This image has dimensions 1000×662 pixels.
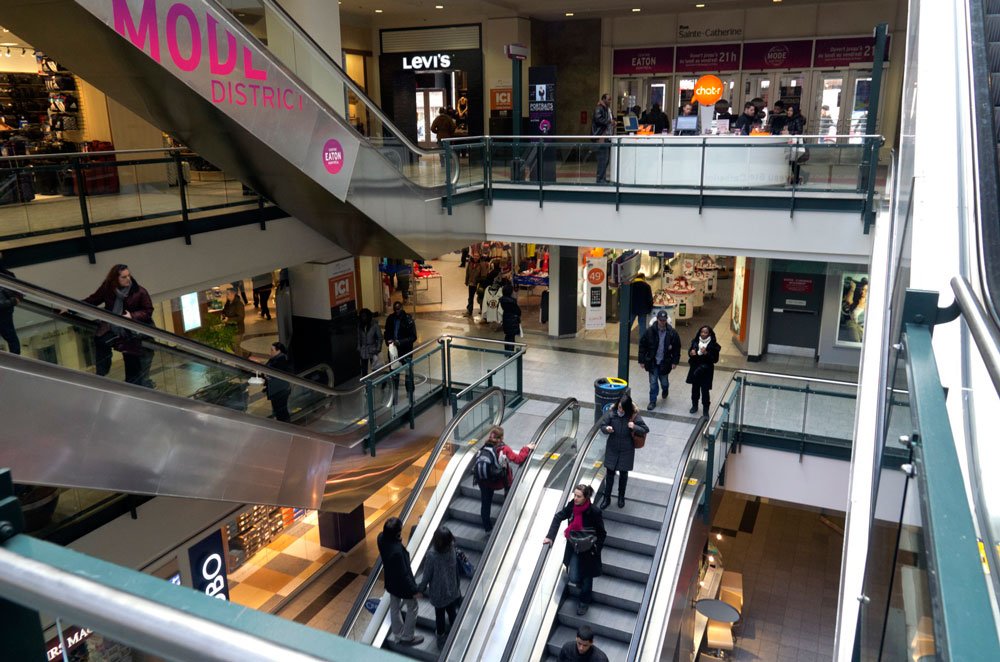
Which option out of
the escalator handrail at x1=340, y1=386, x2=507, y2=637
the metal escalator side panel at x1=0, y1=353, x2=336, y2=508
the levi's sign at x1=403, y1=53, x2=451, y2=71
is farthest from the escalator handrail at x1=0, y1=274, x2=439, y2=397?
the levi's sign at x1=403, y1=53, x2=451, y2=71

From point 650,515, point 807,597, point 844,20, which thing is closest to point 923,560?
point 650,515

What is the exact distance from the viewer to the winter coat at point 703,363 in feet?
39.9

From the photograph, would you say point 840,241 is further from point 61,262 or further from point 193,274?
point 61,262

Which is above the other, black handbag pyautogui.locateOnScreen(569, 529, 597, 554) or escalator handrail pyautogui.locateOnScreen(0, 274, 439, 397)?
escalator handrail pyautogui.locateOnScreen(0, 274, 439, 397)

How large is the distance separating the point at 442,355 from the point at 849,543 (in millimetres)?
9908

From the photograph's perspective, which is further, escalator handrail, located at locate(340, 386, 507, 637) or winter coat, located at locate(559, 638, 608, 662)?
escalator handrail, located at locate(340, 386, 507, 637)

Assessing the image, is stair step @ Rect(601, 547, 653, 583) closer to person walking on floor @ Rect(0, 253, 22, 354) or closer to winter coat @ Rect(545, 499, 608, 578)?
winter coat @ Rect(545, 499, 608, 578)

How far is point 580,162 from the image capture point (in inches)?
519

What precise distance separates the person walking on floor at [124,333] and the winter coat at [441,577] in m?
3.45

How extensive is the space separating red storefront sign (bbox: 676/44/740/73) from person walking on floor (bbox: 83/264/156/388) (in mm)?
17970

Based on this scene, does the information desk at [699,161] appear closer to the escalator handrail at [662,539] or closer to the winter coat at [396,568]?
the escalator handrail at [662,539]

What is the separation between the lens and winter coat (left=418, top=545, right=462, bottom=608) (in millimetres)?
8492

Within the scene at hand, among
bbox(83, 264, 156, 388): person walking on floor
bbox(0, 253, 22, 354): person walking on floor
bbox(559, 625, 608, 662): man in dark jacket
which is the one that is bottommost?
bbox(559, 625, 608, 662): man in dark jacket

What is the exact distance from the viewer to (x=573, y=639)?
8.69 m
